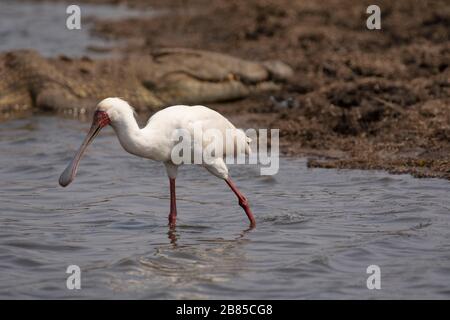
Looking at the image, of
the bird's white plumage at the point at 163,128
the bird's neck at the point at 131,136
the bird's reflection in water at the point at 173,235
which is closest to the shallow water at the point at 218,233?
the bird's reflection in water at the point at 173,235

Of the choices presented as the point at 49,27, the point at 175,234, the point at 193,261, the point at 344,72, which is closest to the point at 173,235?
the point at 175,234

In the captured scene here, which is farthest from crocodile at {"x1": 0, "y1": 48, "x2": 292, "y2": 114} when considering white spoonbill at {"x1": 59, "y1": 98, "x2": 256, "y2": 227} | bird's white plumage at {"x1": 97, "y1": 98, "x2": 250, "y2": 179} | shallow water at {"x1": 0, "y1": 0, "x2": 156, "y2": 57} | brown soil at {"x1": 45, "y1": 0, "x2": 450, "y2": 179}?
white spoonbill at {"x1": 59, "y1": 98, "x2": 256, "y2": 227}

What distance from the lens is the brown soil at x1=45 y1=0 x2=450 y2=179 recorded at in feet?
36.3

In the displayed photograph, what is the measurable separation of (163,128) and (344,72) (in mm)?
6728

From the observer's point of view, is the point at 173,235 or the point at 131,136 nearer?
the point at 131,136

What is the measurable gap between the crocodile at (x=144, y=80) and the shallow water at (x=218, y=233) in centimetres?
310

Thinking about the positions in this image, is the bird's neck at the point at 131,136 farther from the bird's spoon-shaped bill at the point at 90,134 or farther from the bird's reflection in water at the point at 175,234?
the bird's reflection in water at the point at 175,234

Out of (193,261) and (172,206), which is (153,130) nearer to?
(172,206)

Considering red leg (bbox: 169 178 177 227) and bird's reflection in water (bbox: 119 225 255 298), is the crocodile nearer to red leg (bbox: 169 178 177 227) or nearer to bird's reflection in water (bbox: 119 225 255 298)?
red leg (bbox: 169 178 177 227)

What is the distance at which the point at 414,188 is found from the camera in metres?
9.48

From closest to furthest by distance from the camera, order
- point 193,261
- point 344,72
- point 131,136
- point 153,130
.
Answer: point 193,261
point 131,136
point 153,130
point 344,72

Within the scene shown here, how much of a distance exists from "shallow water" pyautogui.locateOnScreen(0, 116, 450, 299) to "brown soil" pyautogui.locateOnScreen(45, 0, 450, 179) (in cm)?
78

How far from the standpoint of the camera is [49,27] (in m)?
24.3

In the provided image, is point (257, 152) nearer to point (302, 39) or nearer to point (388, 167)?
point (388, 167)
